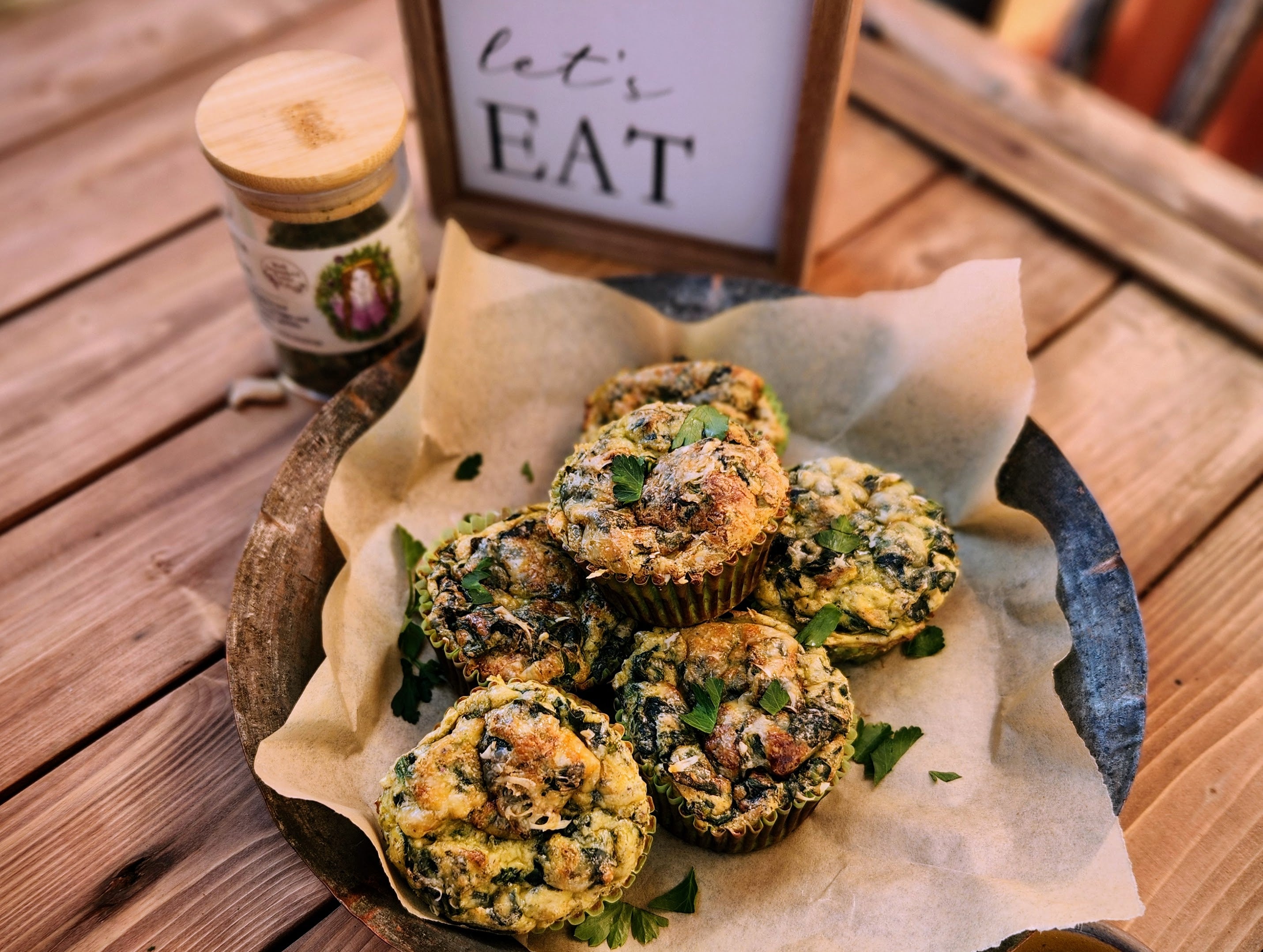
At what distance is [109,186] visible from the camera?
3.39 meters

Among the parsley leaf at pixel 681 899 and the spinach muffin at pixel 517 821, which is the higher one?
the spinach muffin at pixel 517 821

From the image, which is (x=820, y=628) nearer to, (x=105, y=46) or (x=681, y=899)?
(x=681, y=899)

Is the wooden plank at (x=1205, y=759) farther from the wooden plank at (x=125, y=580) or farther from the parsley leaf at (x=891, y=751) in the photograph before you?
the wooden plank at (x=125, y=580)

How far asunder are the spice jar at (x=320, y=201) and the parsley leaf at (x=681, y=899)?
4.89 ft

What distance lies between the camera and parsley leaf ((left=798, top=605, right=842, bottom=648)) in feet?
7.38

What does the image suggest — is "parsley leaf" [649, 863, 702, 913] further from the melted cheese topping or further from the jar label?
the jar label

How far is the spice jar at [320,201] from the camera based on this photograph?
2361 mm

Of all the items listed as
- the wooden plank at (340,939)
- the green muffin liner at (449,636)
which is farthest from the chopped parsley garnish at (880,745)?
the wooden plank at (340,939)

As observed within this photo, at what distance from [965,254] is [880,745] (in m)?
1.73

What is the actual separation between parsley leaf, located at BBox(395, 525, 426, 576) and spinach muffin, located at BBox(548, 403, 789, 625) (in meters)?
0.40

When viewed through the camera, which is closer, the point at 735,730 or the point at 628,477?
the point at 735,730

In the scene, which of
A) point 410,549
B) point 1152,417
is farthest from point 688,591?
point 1152,417

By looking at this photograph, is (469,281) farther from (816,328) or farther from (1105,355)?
(1105,355)

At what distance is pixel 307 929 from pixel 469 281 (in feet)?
4.96
